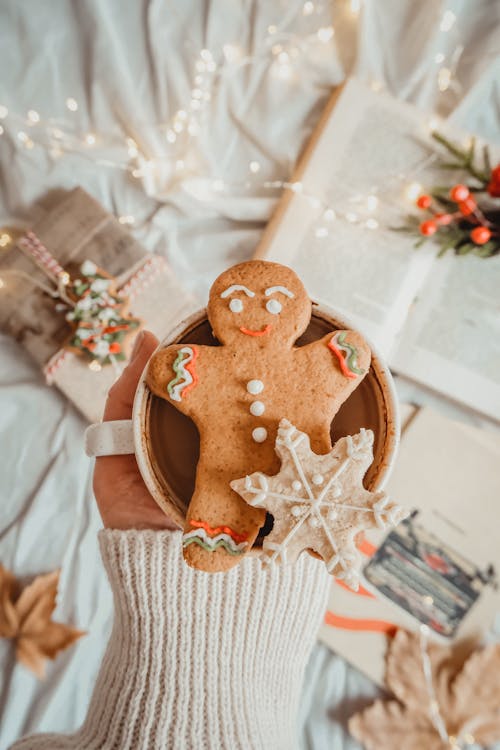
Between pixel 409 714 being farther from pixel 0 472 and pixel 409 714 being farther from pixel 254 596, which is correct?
pixel 0 472

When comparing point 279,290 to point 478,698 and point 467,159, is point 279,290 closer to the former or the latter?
point 467,159

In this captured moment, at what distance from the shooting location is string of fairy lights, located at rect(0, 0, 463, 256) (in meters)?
1.11

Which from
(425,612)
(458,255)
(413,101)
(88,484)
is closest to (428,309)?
(458,255)

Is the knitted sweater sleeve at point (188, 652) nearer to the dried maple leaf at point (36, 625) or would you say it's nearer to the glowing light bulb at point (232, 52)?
the dried maple leaf at point (36, 625)

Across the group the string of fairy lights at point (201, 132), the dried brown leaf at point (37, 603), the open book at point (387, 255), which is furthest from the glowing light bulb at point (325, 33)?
the dried brown leaf at point (37, 603)

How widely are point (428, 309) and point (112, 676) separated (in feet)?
2.56

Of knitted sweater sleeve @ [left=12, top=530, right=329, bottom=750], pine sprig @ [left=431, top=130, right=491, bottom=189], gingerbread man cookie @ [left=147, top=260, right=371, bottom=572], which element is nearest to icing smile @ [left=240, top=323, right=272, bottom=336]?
gingerbread man cookie @ [left=147, top=260, right=371, bottom=572]

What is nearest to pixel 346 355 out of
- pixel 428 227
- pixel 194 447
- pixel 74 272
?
pixel 194 447

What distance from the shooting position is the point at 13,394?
1.12 m

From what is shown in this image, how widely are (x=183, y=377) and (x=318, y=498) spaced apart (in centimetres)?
16

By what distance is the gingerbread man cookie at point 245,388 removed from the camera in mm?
531

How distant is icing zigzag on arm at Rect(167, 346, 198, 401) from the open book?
22.6 inches

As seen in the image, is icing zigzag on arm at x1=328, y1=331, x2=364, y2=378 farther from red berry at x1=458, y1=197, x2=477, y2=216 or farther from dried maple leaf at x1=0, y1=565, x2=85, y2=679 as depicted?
dried maple leaf at x1=0, y1=565, x2=85, y2=679

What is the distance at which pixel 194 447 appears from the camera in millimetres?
614
